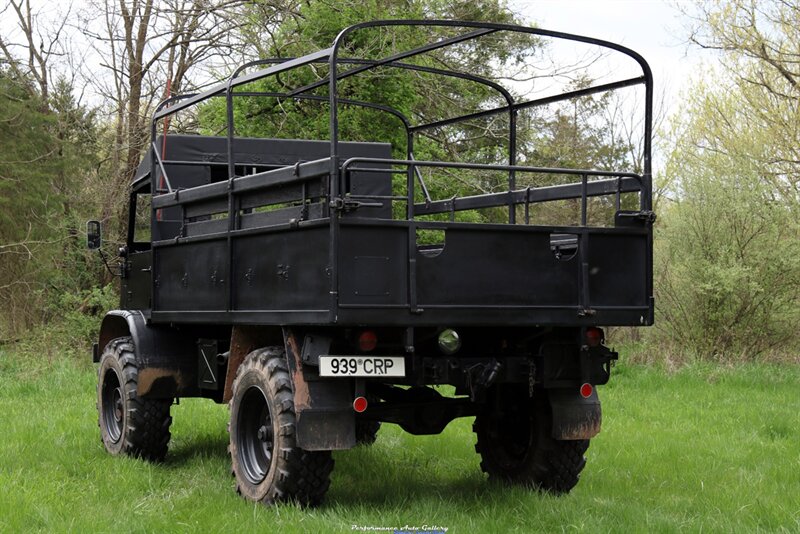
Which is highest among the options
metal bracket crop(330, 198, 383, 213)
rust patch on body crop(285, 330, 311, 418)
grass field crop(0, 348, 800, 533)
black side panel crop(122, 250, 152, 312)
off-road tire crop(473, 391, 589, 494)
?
metal bracket crop(330, 198, 383, 213)

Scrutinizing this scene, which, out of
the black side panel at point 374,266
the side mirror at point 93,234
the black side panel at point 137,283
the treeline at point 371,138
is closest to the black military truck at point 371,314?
the black side panel at point 374,266

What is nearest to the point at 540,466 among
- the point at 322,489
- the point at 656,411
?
the point at 322,489

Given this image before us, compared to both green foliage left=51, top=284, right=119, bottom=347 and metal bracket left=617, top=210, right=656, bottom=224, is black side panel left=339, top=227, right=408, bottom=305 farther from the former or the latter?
green foliage left=51, top=284, right=119, bottom=347

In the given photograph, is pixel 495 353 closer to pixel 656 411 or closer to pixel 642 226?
pixel 642 226

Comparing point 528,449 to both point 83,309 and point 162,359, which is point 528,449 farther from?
point 83,309

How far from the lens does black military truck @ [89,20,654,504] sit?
19.6 ft

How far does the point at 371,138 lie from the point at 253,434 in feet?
29.9

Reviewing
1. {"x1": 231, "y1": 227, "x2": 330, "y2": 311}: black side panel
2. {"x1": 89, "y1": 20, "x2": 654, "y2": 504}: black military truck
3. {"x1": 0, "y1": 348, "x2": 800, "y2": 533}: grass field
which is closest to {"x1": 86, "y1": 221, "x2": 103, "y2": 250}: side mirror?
{"x1": 89, "y1": 20, "x2": 654, "y2": 504}: black military truck

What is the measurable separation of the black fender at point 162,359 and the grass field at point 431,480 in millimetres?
574

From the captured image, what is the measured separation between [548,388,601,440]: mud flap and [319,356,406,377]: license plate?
1.20 meters

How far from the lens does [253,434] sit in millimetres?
6840

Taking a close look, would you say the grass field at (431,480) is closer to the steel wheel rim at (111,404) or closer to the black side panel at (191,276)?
the steel wheel rim at (111,404)

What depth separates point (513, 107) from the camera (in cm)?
816

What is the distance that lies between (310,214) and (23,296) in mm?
14267
